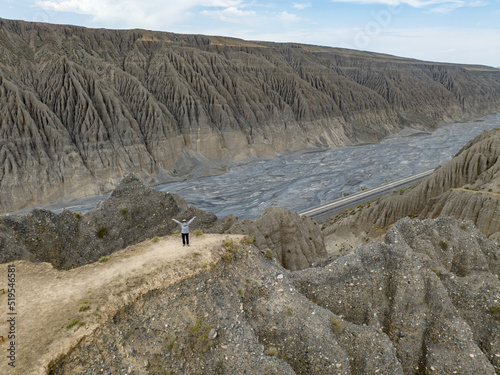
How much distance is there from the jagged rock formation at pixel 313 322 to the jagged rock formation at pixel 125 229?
8.68 meters

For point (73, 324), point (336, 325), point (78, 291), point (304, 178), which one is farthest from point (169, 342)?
point (304, 178)

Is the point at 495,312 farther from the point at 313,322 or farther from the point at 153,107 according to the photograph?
the point at 153,107

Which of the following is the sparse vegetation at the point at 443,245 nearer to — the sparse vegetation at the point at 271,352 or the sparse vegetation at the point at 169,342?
the sparse vegetation at the point at 271,352

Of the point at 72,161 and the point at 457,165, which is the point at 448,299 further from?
the point at 72,161

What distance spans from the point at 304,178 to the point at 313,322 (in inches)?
2037

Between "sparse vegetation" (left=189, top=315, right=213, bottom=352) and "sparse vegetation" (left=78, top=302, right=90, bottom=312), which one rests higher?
"sparse vegetation" (left=78, top=302, right=90, bottom=312)

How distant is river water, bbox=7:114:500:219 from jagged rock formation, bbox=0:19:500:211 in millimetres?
4718

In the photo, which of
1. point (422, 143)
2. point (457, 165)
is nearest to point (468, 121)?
point (422, 143)

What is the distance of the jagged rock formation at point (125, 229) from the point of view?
16734 mm

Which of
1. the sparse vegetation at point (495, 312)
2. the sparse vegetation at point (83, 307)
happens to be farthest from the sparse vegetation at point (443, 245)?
the sparse vegetation at point (83, 307)

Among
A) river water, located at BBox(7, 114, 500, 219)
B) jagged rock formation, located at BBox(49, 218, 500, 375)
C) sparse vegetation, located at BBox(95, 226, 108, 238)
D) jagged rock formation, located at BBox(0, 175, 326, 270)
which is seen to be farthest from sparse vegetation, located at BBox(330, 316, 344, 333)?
river water, located at BBox(7, 114, 500, 219)

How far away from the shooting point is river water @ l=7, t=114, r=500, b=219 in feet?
161

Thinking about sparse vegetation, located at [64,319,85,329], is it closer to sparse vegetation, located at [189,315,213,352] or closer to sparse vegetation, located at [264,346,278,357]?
sparse vegetation, located at [189,315,213,352]

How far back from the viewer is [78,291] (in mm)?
9742
